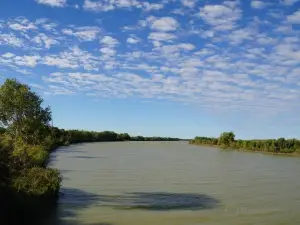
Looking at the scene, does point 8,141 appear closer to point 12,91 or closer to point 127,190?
point 127,190

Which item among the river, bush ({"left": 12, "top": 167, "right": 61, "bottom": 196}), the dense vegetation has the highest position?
the dense vegetation

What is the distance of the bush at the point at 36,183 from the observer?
1992 centimetres

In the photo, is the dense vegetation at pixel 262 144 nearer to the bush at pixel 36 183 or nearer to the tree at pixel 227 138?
the tree at pixel 227 138

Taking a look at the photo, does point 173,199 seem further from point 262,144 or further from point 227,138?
point 227,138

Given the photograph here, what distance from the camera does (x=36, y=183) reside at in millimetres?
20531

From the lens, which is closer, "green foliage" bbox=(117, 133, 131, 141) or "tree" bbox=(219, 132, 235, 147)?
"tree" bbox=(219, 132, 235, 147)

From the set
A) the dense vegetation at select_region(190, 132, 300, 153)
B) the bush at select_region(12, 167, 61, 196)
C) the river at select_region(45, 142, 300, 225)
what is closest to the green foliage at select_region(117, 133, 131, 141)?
the dense vegetation at select_region(190, 132, 300, 153)

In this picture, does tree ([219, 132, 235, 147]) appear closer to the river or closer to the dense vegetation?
the dense vegetation

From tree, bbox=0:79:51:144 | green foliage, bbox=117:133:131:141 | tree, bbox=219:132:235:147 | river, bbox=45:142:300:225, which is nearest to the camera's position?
river, bbox=45:142:300:225

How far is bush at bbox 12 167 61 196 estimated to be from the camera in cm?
1992

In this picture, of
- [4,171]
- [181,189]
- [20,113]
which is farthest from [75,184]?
[20,113]

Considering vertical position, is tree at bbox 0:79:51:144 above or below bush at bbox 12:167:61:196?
above

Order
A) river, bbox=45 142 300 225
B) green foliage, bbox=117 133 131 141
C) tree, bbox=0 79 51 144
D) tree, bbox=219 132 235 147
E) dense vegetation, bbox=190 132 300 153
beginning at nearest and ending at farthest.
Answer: river, bbox=45 142 300 225 → tree, bbox=0 79 51 144 → dense vegetation, bbox=190 132 300 153 → tree, bbox=219 132 235 147 → green foliage, bbox=117 133 131 141

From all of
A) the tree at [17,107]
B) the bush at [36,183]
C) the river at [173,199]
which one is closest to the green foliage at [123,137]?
the tree at [17,107]
